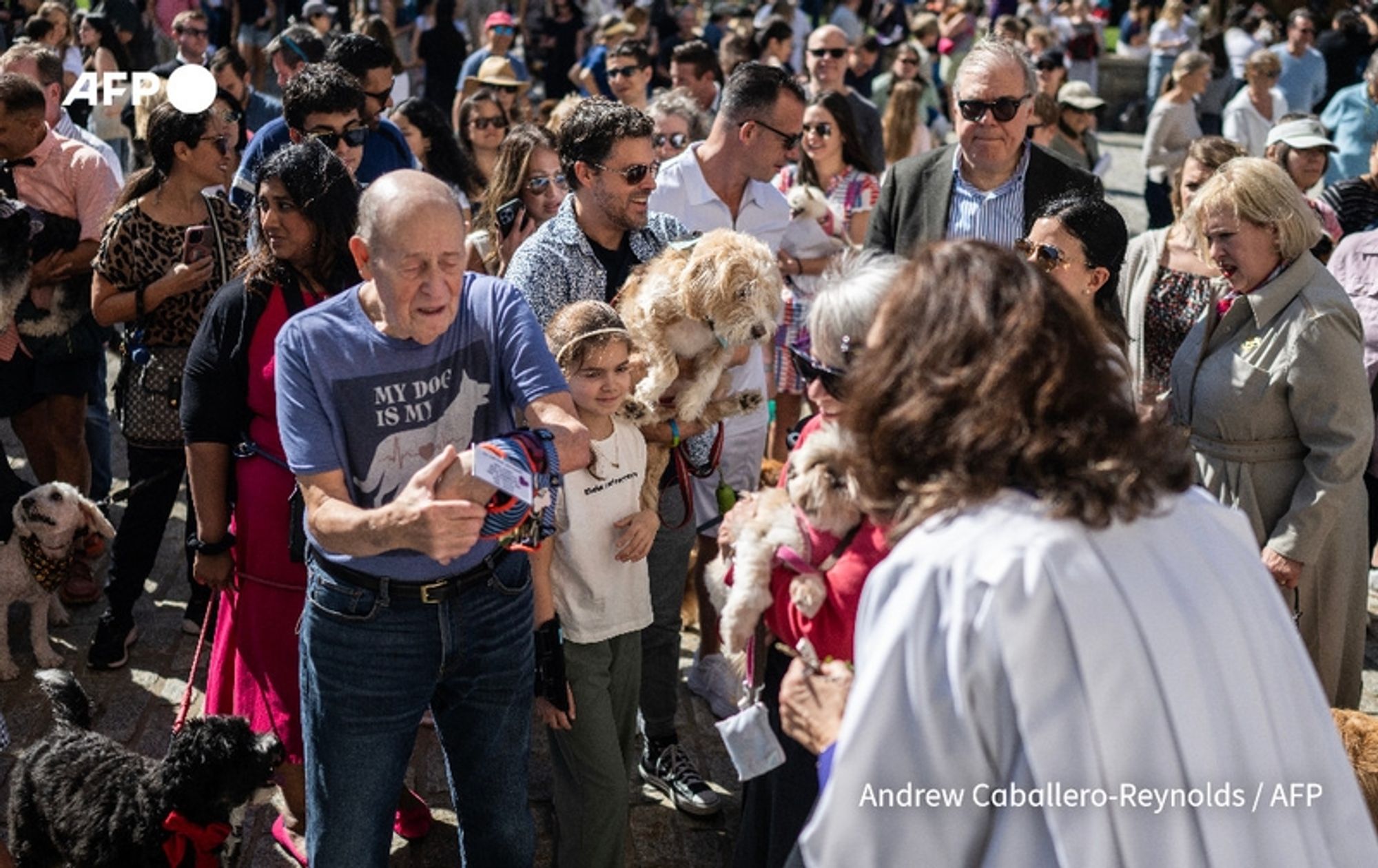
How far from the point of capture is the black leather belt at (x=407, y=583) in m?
2.99

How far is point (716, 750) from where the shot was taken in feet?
16.0

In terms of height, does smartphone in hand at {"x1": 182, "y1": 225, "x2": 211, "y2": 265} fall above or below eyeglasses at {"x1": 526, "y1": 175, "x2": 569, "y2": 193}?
above

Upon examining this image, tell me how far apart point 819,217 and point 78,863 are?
4691 mm

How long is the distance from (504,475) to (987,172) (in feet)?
9.70

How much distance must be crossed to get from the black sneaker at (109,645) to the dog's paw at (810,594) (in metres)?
3.39

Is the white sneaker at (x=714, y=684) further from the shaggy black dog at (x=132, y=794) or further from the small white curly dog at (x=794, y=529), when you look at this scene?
the small white curly dog at (x=794, y=529)

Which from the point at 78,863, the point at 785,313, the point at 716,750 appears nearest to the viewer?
the point at 78,863

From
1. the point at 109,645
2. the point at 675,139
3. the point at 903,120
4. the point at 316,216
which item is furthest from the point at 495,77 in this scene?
the point at 316,216

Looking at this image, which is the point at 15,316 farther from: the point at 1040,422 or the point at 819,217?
the point at 1040,422

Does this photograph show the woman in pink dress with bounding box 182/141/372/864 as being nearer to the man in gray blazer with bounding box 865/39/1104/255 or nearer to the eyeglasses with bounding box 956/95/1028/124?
the man in gray blazer with bounding box 865/39/1104/255

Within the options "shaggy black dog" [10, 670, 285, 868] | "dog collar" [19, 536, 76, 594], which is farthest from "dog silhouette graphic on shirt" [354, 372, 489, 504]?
"dog collar" [19, 536, 76, 594]

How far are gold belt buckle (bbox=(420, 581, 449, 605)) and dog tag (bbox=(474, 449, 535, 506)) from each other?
0.36 meters

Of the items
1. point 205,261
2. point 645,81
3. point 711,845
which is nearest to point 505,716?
point 711,845

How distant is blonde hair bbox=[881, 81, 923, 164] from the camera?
10297 mm
